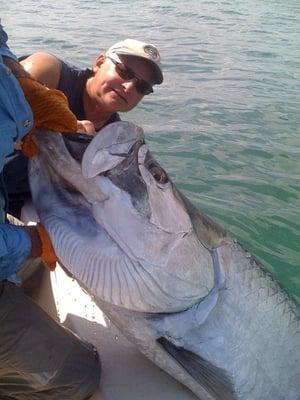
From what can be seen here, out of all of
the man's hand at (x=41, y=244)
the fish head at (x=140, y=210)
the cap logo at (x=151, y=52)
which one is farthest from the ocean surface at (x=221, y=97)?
the man's hand at (x=41, y=244)

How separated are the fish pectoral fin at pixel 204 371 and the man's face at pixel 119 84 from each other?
203cm

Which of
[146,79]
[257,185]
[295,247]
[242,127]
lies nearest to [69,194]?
[146,79]

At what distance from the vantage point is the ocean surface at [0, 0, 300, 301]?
5746mm

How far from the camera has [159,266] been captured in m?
2.41

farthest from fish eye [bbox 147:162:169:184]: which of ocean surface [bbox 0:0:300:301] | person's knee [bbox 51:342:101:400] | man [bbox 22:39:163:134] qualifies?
ocean surface [bbox 0:0:300:301]

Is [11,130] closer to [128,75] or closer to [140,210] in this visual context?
[140,210]

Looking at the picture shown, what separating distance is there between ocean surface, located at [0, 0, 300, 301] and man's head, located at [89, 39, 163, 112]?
181 centimetres

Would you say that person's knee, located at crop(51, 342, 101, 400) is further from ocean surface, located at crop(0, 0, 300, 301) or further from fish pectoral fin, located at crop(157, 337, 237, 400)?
ocean surface, located at crop(0, 0, 300, 301)

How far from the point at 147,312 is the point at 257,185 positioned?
398 cm

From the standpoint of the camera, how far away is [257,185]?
20.5 ft

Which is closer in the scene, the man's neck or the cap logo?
the cap logo

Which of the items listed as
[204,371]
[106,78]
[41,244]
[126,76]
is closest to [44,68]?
[106,78]

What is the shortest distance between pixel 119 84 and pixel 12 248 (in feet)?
6.90

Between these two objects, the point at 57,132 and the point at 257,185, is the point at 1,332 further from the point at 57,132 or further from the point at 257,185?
the point at 257,185
